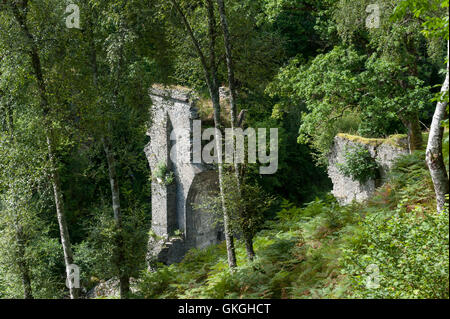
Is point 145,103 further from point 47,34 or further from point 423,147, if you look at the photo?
point 423,147

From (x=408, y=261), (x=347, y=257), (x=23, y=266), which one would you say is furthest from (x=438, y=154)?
(x=23, y=266)

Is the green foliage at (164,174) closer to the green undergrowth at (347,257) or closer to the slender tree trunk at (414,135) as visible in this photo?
the green undergrowth at (347,257)

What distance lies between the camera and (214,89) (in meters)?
11.4

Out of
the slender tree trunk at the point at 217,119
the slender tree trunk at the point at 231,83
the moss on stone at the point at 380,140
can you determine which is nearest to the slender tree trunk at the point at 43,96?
the slender tree trunk at the point at 217,119

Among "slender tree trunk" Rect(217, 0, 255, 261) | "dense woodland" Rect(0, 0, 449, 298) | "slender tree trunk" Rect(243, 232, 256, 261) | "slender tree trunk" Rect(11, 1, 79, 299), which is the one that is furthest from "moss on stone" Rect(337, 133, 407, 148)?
"slender tree trunk" Rect(11, 1, 79, 299)

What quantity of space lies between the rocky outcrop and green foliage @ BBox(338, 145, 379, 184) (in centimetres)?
12

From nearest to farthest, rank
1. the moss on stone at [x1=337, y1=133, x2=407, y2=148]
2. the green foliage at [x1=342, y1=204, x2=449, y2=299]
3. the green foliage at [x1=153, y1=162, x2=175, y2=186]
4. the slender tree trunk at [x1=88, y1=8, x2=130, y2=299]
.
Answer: the green foliage at [x1=342, y1=204, x2=449, y2=299] → the slender tree trunk at [x1=88, y1=8, x2=130, y2=299] → the moss on stone at [x1=337, y1=133, x2=407, y2=148] → the green foliage at [x1=153, y1=162, x2=175, y2=186]

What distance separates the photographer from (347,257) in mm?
7348

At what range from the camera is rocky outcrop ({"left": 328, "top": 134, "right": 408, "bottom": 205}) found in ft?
44.3

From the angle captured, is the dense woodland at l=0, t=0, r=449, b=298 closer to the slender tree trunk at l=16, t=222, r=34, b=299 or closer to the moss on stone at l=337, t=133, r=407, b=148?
the slender tree trunk at l=16, t=222, r=34, b=299

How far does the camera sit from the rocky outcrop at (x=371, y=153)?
44.3 feet

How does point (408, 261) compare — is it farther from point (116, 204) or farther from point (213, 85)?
point (116, 204)

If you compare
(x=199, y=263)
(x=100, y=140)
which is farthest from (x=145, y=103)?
(x=199, y=263)

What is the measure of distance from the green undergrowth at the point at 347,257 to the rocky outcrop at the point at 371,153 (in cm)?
63
